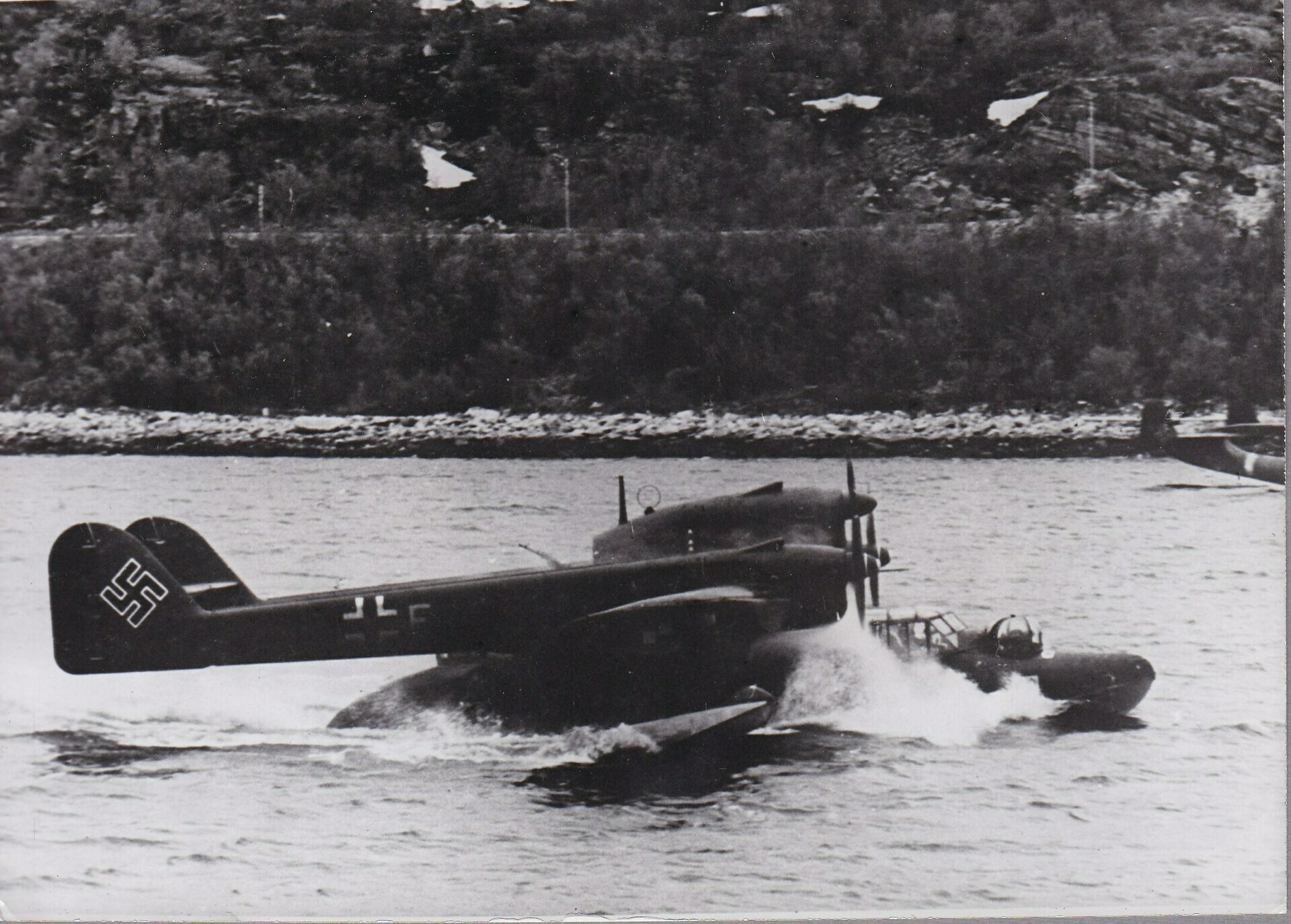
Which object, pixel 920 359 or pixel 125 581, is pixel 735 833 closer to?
pixel 920 359

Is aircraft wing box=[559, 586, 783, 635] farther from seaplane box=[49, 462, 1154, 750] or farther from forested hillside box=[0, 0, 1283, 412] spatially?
forested hillside box=[0, 0, 1283, 412]

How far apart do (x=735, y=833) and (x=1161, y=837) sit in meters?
1.29

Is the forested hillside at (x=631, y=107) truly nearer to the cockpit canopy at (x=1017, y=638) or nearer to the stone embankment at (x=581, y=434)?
the stone embankment at (x=581, y=434)

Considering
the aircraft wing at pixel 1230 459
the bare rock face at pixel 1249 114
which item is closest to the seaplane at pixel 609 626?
the aircraft wing at pixel 1230 459

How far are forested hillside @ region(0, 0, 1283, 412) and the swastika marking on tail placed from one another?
0.61 m

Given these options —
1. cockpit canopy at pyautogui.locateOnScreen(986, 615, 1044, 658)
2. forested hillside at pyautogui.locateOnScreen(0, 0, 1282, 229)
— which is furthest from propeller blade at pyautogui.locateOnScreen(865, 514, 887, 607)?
forested hillside at pyautogui.locateOnScreen(0, 0, 1282, 229)

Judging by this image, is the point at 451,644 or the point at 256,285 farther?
the point at 256,285

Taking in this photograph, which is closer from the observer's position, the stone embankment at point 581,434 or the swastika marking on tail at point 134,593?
the swastika marking on tail at point 134,593

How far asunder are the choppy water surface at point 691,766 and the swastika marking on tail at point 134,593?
0.65ft

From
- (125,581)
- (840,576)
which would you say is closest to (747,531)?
(840,576)

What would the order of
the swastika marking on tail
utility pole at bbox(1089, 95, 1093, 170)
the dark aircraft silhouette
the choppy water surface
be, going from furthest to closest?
utility pole at bbox(1089, 95, 1093, 170), the dark aircraft silhouette, the swastika marking on tail, the choppy water surface

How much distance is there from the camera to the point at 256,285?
166 inches

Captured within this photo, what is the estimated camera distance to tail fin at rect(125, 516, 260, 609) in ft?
12.9

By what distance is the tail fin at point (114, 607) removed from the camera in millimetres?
3873
